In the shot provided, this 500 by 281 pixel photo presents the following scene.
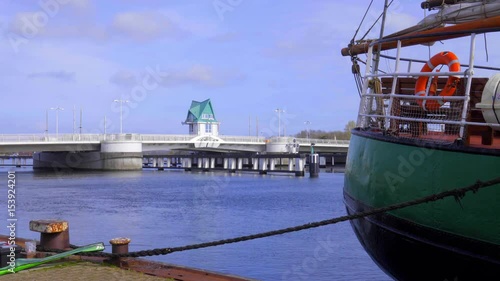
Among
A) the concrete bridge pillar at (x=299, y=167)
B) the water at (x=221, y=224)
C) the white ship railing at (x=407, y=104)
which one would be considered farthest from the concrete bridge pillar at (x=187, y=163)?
the white ship railing at (x=407, y=104)

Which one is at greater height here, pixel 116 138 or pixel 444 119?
pixel 444 119

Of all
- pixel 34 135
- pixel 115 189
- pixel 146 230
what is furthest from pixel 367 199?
pixel 34 135

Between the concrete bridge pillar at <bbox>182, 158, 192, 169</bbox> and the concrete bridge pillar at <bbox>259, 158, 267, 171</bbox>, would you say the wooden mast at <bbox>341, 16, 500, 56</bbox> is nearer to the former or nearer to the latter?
the concrete bridge pillar at <bbox>259, 158, 267, 171</bbox>

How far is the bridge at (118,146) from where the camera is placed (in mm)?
69375

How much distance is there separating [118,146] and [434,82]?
73216mm

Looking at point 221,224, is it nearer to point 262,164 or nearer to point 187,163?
point 262,164

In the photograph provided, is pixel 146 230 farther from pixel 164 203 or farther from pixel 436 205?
pixel 436 205

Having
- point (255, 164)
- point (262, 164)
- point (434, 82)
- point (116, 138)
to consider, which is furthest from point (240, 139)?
point (434, 82)

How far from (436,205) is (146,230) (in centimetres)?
1760

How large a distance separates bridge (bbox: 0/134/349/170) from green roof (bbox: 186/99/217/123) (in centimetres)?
2385

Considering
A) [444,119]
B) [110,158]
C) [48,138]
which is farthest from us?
[110,158]

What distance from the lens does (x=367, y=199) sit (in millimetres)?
9578

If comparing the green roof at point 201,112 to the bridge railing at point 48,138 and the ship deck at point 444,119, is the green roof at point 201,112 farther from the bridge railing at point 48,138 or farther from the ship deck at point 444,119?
the ship deck at point 444,119

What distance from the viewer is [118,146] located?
79.5m
